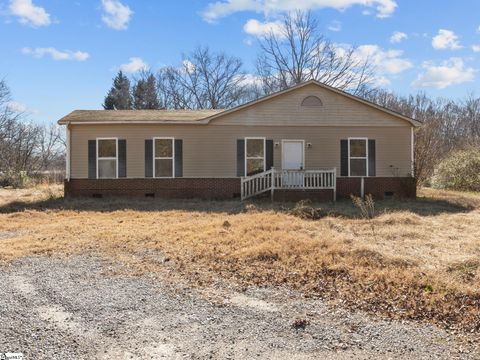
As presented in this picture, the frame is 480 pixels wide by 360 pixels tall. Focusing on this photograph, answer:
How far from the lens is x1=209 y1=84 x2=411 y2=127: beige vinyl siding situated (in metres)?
15.7

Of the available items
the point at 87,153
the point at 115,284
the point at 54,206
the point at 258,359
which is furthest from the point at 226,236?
the point at 87,153

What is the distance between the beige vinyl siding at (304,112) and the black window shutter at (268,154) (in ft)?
2.33

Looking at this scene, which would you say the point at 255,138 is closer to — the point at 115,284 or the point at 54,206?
the point at 54,206

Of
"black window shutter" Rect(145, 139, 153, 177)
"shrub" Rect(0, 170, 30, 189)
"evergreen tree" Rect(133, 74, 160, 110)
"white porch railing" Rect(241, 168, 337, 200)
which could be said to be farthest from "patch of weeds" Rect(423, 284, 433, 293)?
"evergreen tree" Rect(133, 74, 160, 110)

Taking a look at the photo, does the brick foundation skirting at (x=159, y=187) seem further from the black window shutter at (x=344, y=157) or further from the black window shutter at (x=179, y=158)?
the black window shutter at (x=344, y=157)

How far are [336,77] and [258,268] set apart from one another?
31.9 m

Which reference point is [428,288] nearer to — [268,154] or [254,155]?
[268,154]

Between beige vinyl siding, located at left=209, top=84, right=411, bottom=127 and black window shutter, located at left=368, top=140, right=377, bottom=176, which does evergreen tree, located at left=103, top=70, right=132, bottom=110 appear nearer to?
beige vinyl siding, located at left=209, top=84, right=411, bottom=127

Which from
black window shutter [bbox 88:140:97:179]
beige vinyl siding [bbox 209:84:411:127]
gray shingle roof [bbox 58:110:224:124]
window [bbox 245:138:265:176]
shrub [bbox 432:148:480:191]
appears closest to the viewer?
gray shingle roof [bbox 58:110:224:124]

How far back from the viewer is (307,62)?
35.6 meters

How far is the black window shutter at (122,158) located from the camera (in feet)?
51.3

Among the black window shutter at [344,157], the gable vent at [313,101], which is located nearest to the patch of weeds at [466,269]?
the black window shutter at [344,157]

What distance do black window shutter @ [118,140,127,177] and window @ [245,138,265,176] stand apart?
4.52 meters

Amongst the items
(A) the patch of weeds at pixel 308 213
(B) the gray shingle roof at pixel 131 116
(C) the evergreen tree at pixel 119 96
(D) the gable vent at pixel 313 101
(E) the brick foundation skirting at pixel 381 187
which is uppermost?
(C) the evergreen tree at pixel 119 96
